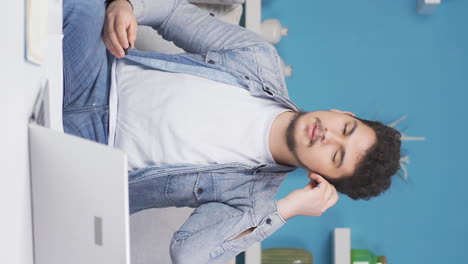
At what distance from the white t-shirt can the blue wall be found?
104 centimetres

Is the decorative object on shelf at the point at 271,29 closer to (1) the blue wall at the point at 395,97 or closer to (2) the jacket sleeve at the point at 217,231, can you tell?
(1) the blue wall at the point at 395,97

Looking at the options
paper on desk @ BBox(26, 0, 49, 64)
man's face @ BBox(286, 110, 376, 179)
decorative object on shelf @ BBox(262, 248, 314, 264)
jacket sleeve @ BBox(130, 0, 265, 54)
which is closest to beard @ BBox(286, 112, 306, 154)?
man's face @ BBox(286, 110, 376, 179)

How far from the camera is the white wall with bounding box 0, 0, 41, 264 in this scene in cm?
71

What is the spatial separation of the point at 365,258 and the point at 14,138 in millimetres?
1948

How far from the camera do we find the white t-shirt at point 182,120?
1.46 m

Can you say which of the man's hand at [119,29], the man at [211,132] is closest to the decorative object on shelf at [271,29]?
the man at [211,132]

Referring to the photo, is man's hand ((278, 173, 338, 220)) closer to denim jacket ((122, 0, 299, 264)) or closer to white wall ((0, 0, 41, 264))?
denim jacket ((122, 0, 299, 264))

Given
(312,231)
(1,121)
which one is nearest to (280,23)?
(312,231)

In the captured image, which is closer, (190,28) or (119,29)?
(119,29)

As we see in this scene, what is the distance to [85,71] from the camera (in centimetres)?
135

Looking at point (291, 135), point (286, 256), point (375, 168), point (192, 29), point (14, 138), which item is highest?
point (192, 29)

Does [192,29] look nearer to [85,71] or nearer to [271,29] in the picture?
[85,71]

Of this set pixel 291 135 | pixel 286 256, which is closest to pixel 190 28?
pixel 291 135

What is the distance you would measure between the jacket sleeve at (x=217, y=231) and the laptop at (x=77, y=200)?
0.59 m
